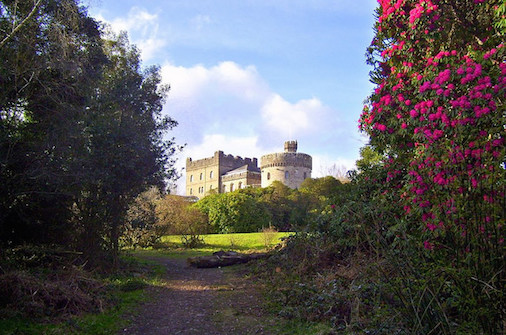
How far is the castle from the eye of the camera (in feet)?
173

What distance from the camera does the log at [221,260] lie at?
11805 mm

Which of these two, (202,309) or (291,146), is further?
(291,146)

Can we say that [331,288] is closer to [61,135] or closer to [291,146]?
[61,135]

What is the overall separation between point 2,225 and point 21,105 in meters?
2.02

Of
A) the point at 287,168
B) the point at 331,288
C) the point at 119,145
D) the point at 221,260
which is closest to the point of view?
the point at 331,288

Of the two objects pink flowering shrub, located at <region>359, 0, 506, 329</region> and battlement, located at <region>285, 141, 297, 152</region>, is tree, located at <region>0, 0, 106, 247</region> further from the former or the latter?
battlement, located at <region>285, 141, 297, 152</region>

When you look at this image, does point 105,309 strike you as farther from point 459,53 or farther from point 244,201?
point 244,201

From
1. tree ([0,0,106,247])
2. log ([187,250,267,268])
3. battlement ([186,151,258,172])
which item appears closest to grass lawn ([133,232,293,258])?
log ([187,250,267,268])

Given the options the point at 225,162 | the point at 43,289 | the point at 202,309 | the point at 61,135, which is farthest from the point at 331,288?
the point at 225,162

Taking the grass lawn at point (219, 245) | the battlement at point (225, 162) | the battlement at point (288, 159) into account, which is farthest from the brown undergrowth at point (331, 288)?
the battlement at point (225, 162)

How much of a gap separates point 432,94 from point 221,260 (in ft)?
26.2

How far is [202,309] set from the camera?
6.44 m

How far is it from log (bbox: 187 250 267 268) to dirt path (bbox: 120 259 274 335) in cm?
205

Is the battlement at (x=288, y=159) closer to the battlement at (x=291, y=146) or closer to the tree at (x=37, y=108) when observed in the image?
the battlement at (x=291, y=146)
